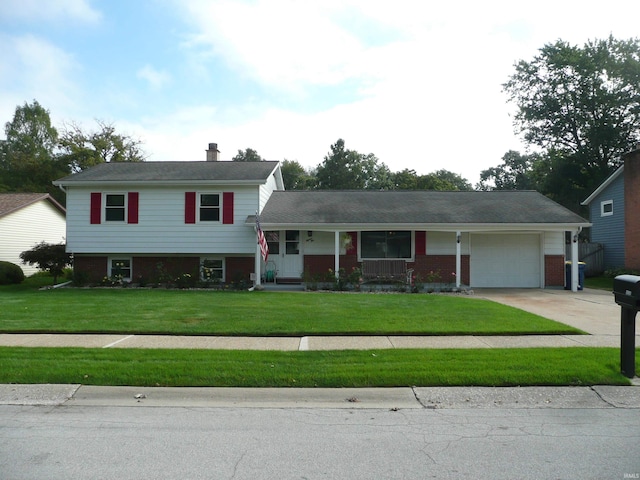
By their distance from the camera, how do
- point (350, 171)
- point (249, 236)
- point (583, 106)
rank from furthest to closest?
point (350, 171)
point (583, 106)
point (249, 236)

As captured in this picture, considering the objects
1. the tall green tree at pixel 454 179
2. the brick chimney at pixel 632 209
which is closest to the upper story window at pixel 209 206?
the brick chimney at pixel 632 209

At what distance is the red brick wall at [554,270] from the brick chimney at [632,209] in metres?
7.01

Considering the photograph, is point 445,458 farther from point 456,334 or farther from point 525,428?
point 456,334

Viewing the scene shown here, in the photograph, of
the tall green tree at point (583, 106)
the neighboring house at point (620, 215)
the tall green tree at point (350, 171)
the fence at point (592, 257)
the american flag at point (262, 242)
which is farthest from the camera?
the tall green tree at point (350, 171)

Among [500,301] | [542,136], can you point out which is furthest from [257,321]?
[542,136]

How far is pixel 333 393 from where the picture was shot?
6.22 m

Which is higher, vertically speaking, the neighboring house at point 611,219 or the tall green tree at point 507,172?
the tall green tree at point 507,172

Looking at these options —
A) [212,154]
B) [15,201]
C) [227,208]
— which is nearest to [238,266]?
[227,208]

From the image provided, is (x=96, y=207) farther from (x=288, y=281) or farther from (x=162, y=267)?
(x=288, y=281)

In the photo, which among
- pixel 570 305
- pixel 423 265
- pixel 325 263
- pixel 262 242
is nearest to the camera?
pixel 570 305

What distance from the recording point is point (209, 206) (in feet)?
62.8

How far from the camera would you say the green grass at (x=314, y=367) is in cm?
654

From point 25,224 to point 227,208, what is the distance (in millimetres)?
15022

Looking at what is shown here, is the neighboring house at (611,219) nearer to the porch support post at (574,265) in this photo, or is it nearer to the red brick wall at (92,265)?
the porch support post at (574,265)
